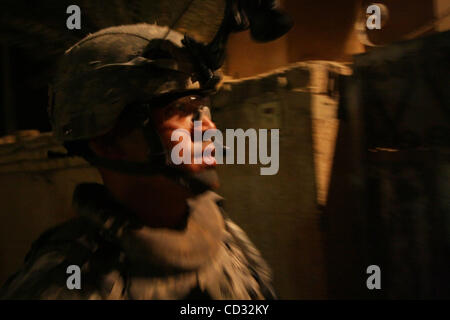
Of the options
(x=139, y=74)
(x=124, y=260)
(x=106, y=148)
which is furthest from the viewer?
(x=106, y=148)

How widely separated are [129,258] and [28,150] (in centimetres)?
325

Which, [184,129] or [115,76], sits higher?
[115,76]

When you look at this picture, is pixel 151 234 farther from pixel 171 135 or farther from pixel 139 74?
pixel 139 74

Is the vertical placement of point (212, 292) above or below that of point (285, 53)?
below

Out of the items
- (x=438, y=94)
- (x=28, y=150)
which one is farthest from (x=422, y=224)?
(x=28, y=150)

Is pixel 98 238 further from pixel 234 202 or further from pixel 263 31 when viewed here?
pixel 234 202

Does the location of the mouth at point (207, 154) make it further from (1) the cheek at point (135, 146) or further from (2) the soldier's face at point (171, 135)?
(1) the cheek at point (135, 146)

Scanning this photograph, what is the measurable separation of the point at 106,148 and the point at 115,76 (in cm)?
31

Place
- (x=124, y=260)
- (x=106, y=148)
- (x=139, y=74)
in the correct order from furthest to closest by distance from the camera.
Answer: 1. (x=106, y=148)
2. (x=139, y=74)
3. (x=124, y=260)

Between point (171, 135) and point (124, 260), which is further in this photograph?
point (171, 135)

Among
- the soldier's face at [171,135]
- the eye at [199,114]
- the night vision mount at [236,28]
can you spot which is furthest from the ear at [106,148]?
the night vision mount at [236,28]

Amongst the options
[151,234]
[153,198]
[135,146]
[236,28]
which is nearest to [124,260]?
[151,234]

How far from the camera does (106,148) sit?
1559mm

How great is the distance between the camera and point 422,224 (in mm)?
2523
